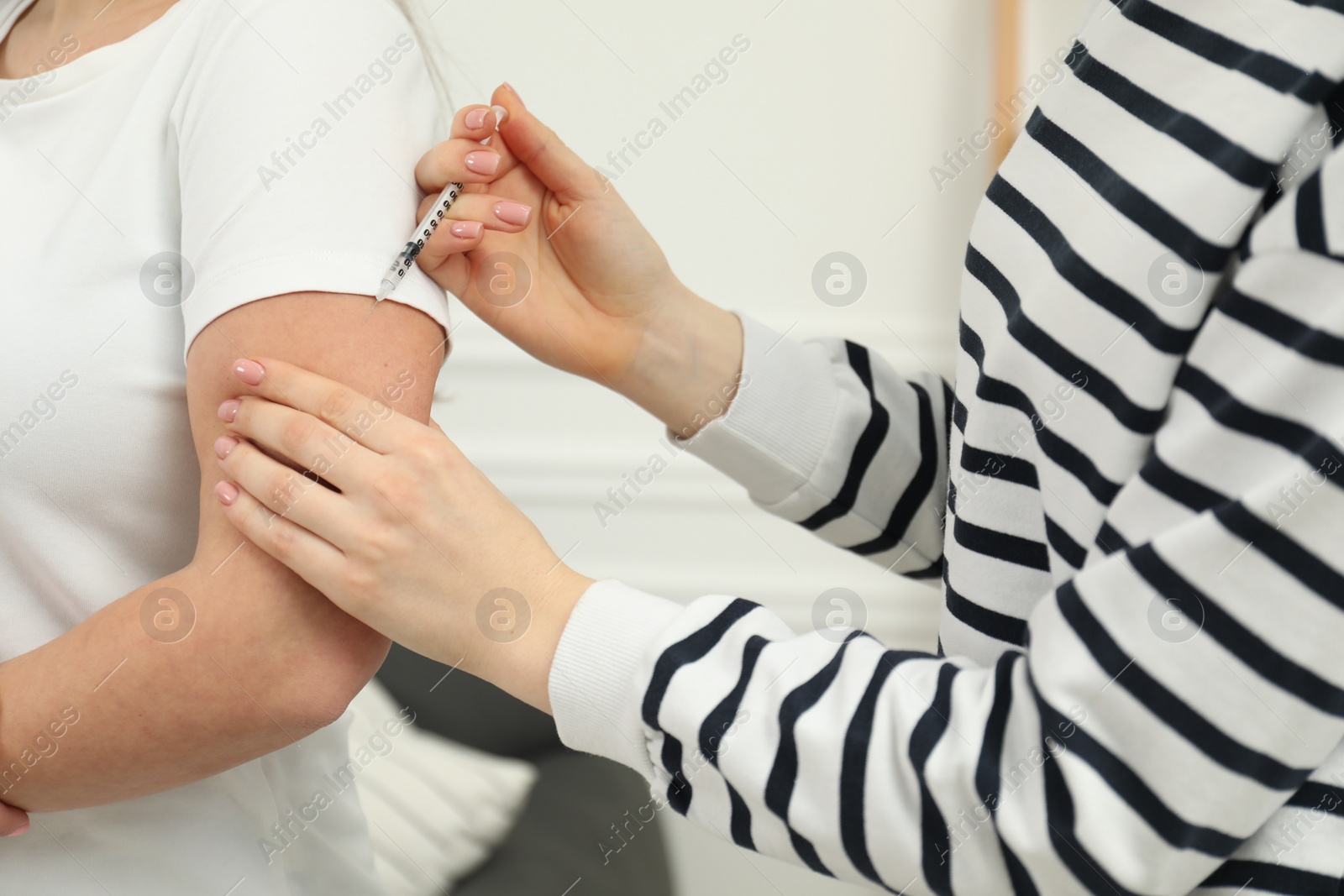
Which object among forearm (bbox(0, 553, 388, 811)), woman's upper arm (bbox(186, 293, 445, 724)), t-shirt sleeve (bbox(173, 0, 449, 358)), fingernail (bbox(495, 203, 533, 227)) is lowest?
forearm (bbox(0, 553, 388, 811))

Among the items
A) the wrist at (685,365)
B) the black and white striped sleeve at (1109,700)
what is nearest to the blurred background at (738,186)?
the wrist at (685,365)

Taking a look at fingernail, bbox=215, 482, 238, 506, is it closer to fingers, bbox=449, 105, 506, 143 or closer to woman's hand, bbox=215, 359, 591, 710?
woman's hand, bbox=215, 359, 591, 710

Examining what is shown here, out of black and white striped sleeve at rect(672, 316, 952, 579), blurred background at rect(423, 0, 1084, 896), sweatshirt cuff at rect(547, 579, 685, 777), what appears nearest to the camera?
sweatshirt cuff at rect(547, 579, 685, 777)

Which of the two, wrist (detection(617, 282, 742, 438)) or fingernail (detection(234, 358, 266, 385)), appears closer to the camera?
fingernail (detection(234, 358, 266, 385))

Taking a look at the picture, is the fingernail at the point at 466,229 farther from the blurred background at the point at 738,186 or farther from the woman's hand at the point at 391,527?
the blurred background at the point at 738,186

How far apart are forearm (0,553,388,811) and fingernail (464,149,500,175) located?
12.7 inches

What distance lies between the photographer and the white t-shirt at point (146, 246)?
65cm

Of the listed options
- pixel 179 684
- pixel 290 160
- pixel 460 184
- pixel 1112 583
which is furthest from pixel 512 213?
pixel 1112 583

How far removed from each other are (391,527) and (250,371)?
0.46 feet

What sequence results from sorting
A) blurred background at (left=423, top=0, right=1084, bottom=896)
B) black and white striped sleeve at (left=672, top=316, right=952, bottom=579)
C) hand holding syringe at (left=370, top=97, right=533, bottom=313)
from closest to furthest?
1. hand holding syringe at (left=370, top=97, right=533, bottom=313)
2. black and white striped sleeve at (left=672, top=316, right=952, bottom=579)
3. blurred background at (left=423, top=0, right=1084, bottom=896)

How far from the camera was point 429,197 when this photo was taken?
73cm

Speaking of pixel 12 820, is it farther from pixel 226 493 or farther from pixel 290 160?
pixel 290 160

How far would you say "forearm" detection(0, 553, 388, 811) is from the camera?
64 cm

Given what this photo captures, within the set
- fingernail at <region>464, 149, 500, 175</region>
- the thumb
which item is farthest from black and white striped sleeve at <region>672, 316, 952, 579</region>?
fingernail at <region>464, 149, 500, 175</region>
